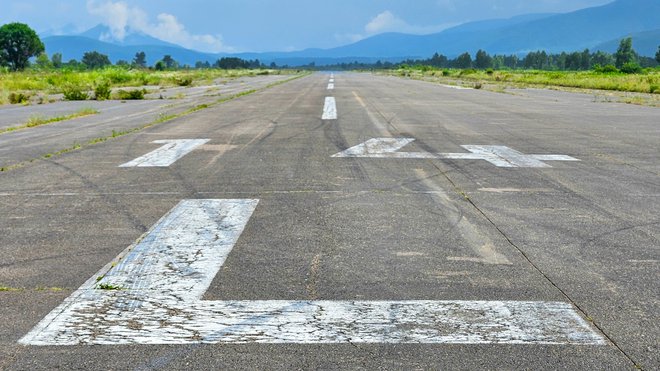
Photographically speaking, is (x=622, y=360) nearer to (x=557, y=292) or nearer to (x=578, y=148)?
(x=557, y=292)

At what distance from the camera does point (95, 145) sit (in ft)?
34.9

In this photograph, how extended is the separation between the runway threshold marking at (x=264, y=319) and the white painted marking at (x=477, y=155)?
5475 millimetres

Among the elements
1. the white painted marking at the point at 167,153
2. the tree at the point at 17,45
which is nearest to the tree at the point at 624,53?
the tree at the point at 17,45

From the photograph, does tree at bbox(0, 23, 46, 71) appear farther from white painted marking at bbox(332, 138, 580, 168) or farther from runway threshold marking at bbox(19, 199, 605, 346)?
runway threshold marking at bbox(19, 199, 605, 346)

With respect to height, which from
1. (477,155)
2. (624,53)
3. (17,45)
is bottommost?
(477,155)

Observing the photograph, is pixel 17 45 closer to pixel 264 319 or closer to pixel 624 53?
pixel 264 319

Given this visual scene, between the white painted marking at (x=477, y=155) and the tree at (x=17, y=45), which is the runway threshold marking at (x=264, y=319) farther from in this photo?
the tree at (x=17, y=45)

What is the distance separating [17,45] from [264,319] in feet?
475

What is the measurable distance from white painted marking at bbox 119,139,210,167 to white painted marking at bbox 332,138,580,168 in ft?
8.62

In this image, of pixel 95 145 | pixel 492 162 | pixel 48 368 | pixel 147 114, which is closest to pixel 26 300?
pixel 48 368

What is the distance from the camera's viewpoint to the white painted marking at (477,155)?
8.77 meters

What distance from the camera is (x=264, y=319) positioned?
10.6 feet

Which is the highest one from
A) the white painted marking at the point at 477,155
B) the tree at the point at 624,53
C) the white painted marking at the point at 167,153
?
the tree at the point at 624,53

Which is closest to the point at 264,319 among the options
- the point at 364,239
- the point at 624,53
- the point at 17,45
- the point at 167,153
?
the point at 364,239
